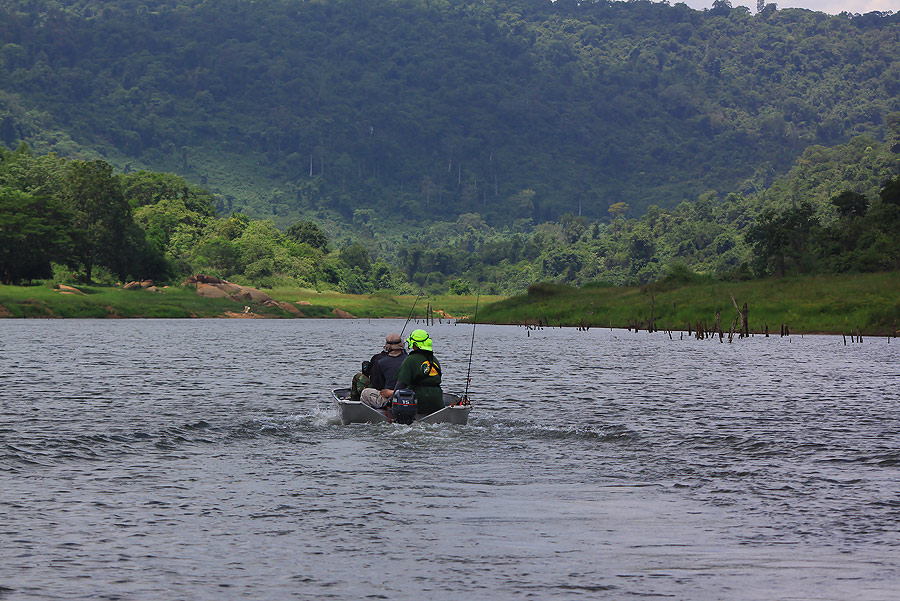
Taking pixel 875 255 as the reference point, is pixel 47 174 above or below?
above

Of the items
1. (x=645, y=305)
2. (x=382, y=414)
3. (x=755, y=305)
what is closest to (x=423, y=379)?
(x=382, y=414)

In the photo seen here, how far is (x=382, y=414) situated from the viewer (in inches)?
1021

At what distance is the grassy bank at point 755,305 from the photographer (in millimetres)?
96250

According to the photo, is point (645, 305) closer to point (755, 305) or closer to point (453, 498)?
point (755, 305)

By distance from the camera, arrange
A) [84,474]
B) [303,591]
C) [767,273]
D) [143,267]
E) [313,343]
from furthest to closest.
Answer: [143,267], [767,273], [313,343], [84,474], [303,591]

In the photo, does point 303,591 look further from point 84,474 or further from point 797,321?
point 797,321

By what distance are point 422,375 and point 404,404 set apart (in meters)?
0.87

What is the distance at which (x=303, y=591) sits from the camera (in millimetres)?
12234

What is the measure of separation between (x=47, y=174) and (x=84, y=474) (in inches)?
7037

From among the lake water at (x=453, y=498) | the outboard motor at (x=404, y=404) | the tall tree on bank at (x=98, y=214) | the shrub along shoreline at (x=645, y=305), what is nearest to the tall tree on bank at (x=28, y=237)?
the shrub along shoreline at (x=645, y=305)

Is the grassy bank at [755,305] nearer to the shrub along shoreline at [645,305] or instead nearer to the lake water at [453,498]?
the shrub along shoreline at [645,305]

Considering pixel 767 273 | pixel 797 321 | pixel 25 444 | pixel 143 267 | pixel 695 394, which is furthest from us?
pixel 143 267

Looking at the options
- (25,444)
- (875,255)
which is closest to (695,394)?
(25,444)

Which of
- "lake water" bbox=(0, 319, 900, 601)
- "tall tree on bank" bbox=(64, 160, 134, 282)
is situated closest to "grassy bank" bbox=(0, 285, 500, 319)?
"tall tree on bank" bbox=(64, 160, 134, 282)
